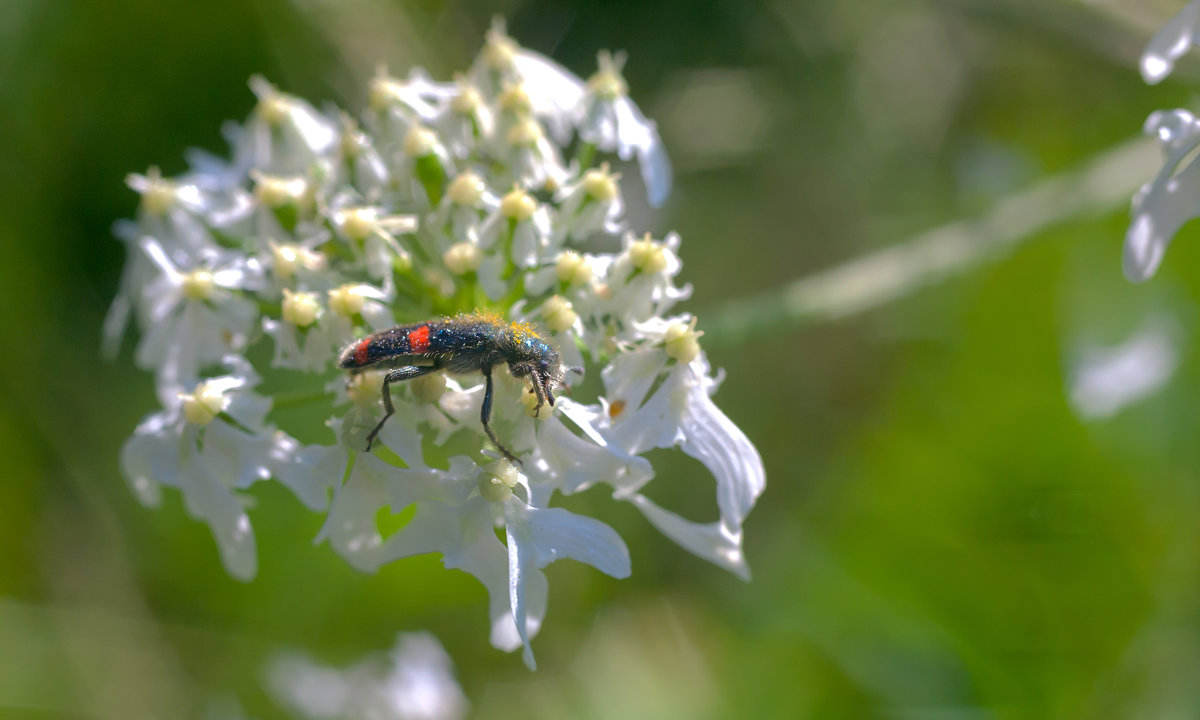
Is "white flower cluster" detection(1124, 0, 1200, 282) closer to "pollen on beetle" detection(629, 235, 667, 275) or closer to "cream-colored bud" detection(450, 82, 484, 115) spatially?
"pollen on beetle" detection(629, 235, 667, 275)

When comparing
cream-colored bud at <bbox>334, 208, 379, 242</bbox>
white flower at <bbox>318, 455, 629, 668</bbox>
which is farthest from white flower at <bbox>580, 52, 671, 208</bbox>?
white flower at <bbox>318, 455, 629, 668</bbox>

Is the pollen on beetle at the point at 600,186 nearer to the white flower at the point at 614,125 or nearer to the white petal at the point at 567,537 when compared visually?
the white flower at the point at 614,125

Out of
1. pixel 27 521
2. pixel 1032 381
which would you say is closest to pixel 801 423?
pixel 1032 381

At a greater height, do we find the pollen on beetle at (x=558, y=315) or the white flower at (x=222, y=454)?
the pollen on beetle at (x=558, y=315)

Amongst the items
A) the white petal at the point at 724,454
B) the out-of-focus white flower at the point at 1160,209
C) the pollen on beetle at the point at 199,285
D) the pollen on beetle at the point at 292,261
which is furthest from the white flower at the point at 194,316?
the out-of-focus white flower at the point at 1160,209

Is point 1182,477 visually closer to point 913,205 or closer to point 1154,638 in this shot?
point 1154,638
